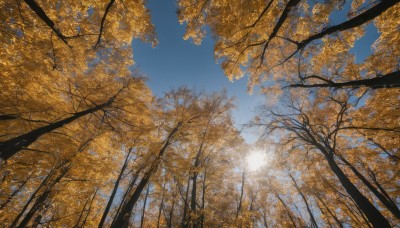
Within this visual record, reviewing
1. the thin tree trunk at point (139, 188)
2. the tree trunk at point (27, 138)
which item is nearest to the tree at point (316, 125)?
the thin tree trunk at point (139, 188)

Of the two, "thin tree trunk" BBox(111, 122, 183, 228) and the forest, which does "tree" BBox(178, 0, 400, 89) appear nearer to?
the forest

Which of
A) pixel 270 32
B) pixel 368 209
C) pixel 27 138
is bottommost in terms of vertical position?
pixel 368 209

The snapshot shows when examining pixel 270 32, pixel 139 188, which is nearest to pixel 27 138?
pixel 139 188

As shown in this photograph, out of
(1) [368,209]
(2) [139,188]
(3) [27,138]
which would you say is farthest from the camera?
(2) [139,188]

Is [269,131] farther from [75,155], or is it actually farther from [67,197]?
[67,197]

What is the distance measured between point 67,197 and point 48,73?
5.39 metres

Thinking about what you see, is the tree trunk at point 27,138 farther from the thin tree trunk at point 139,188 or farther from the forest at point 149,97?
the thin tree trunk at point 139,188

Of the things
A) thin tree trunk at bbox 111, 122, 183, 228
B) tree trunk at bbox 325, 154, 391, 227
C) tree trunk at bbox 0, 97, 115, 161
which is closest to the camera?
tree trunk at bbox 0, 97, 115, 161

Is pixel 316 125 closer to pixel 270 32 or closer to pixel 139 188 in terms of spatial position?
pixel 270 32

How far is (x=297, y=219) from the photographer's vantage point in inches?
726

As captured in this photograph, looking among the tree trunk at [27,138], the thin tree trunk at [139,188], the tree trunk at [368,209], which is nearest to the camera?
the tree trunk at [27,138]

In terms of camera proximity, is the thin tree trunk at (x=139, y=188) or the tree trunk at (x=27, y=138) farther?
the thin tree trunk at (x=139, y=188)

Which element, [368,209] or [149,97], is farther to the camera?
[149,97]

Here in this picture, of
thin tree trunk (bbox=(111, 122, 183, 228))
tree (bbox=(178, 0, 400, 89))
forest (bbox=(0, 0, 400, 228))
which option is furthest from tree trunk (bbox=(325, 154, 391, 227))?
thin tree trunk (bbox=(111, 122, 183, 228))
